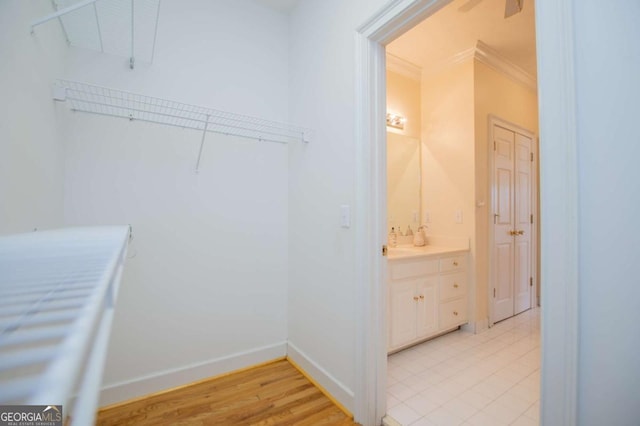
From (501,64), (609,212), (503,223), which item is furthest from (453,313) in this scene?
(501,64)

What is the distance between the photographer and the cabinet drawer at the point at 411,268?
212cm

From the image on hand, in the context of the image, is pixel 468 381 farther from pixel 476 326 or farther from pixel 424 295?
pixel 476 326

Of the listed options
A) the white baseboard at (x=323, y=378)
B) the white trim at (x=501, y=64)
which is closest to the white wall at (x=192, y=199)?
the white baseboard at (x=323, y=378)

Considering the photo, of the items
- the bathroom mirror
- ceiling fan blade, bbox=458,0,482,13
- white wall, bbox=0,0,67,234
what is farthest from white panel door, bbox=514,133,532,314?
white wall, bbox=0,0,67,234

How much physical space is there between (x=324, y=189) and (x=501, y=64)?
8.97ft

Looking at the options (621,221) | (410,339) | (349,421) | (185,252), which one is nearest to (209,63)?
(185,252)

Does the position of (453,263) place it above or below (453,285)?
above

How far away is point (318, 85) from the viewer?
1886 mm

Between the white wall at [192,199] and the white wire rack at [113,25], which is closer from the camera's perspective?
the white wire rack at [113,25]

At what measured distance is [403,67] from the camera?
2980mm

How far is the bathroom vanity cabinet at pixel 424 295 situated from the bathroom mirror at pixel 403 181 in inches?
24.0

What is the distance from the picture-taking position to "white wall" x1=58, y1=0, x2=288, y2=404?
1.62m

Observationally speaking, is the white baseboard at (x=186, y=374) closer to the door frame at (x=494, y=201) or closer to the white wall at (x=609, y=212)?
the white wall at (x=609, y=212)

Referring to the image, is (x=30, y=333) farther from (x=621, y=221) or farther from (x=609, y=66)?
(x=609, y=66)
